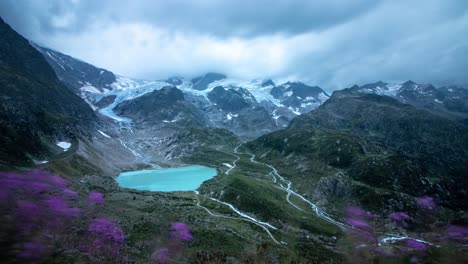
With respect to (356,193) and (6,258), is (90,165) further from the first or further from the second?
(6,258)

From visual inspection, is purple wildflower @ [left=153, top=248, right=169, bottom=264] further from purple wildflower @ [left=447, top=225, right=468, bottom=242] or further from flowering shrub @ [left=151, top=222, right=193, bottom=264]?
purple wildflower @ [left=447, top=225, right=468, bottom=242]

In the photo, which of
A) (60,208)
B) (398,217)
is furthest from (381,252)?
(60,208)

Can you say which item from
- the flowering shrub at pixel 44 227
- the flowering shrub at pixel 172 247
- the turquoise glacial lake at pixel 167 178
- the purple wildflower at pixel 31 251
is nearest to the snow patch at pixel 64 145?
the turquoise glacial lake at pixel 167 178

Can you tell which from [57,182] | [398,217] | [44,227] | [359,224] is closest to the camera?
[44,227]

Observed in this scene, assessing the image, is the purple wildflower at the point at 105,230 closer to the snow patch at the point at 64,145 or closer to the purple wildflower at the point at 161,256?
the purple wildflower at the point at 161,256

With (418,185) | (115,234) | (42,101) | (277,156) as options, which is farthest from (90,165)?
(418,185)

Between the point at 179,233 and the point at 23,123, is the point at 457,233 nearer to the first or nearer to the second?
the point at 179,233
